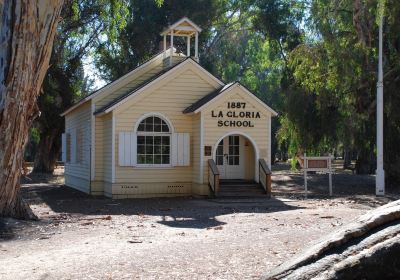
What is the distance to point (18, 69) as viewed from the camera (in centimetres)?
1263

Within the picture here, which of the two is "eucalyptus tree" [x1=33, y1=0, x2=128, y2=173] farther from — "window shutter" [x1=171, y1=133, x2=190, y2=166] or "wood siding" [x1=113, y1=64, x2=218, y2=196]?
"window shutter" [x1=171, y1=133, x2=190, y2=166]

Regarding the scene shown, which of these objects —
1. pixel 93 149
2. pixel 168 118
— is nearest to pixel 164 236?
pixel 168 118

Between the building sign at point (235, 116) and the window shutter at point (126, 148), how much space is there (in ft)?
10.2

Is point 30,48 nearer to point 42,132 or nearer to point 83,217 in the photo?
point 83,217

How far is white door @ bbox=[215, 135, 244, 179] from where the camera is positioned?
22156 mm

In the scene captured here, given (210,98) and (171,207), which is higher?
(210,98)

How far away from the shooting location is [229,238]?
414 inches

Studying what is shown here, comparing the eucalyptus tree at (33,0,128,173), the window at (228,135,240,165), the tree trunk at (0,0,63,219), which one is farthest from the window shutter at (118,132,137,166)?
the eucalyptus tree at (33,0,128,173)

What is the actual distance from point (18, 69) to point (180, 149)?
9.51m

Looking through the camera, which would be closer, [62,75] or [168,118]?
[168,118]

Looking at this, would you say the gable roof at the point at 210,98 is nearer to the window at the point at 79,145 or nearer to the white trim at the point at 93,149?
the white trim at the point at 93,149

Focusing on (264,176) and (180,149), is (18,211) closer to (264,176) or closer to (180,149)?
(180,149)

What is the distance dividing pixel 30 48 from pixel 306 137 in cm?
1751

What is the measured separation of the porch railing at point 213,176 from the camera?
20156 mm
